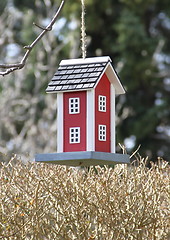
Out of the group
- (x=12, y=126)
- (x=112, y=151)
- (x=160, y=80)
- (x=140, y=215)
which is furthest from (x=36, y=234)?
(x=160, y=80)

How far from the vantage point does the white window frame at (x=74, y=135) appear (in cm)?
534

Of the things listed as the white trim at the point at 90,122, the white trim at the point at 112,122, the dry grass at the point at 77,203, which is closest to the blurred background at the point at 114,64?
the dry grass at the point at 77,203

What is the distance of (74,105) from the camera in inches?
214

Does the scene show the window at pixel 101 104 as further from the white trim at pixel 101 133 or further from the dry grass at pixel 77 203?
the dry grass at pixel 77 203

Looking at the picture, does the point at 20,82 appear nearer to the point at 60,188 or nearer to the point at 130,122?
the point at 130,122

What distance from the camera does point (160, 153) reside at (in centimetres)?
1950

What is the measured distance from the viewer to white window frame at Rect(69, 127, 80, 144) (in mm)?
5344

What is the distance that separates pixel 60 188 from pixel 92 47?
13.0 m

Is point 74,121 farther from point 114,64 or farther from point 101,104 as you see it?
point 114,64

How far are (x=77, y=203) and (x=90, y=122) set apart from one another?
1752mm

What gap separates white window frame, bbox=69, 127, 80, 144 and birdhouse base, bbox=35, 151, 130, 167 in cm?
17

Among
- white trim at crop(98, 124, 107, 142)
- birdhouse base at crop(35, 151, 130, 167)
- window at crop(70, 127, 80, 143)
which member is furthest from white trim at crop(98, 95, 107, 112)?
birdhouse base at crop(35, 151, 130, 167)

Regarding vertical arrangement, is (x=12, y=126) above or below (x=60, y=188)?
above

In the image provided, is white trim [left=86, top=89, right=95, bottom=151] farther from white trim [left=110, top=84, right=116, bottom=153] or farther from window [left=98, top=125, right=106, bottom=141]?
white trim [left=110, top=84, right=116, bottom=153]
